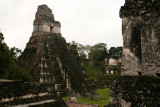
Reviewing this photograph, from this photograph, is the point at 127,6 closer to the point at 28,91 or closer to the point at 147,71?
the point at 147,71

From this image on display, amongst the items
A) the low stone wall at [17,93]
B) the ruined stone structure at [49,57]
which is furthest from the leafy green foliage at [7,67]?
the low stone wall at [17,93]

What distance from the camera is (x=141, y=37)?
18.7 ft

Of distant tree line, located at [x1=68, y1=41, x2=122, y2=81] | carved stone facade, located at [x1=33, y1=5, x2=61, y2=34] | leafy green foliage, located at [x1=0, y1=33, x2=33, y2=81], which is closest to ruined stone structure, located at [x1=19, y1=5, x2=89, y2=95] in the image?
carved stone facade, located at [x1=33, y1=5, x2=61, y2=34]

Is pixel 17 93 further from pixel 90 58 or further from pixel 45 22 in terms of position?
pixel 90 58

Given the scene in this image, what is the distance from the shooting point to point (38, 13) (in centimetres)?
2266

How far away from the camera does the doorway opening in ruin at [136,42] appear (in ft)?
19.0

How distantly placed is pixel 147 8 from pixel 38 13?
62.3 feet

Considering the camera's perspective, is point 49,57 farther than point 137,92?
Yes

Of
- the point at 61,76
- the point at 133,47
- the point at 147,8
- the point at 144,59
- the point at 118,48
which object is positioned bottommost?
the point at 61,76

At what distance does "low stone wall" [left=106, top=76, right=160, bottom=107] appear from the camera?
14.7ft

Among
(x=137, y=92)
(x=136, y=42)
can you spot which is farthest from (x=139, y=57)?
(x=137, y=92)

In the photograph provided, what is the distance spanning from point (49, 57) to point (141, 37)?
49.0ft

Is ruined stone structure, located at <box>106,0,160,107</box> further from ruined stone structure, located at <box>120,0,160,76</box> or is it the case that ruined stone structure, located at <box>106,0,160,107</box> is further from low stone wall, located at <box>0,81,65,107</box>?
low stone wall, located at <box>0,81,65,107</box>

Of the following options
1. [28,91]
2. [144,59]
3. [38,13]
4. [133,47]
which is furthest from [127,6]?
[38,13]
